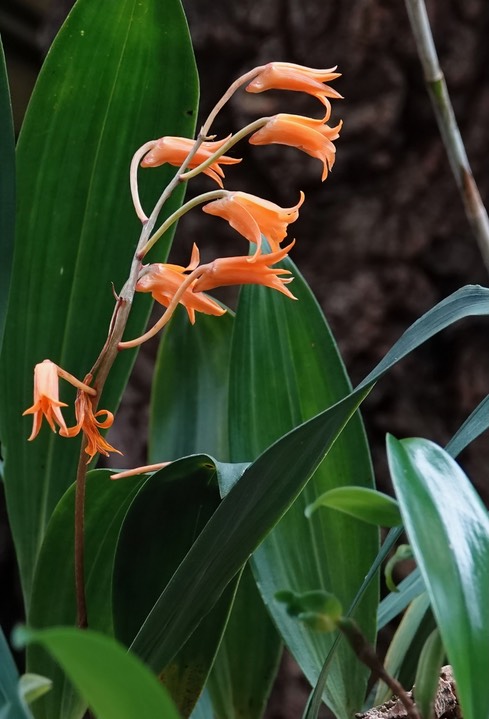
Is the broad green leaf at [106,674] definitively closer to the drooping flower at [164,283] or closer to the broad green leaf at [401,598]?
the drooping flower at [164,283]

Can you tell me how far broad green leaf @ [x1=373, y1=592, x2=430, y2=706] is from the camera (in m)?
0.61

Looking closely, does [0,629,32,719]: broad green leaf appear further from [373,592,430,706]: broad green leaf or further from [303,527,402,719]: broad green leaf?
[373,592,430,706]: broad green leaf

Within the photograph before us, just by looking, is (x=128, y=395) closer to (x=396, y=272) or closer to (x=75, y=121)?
(x=396, y=272)

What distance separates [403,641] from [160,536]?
0.22 metres

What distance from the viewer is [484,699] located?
32cm

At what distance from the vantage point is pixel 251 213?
1.52ft

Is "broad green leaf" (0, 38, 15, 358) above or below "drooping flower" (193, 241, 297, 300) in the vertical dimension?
above

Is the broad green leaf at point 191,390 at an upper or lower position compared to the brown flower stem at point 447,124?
lower

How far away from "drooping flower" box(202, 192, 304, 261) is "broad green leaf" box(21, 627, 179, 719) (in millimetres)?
261

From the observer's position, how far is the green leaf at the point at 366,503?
0.37 m

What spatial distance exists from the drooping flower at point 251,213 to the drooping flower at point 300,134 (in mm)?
35

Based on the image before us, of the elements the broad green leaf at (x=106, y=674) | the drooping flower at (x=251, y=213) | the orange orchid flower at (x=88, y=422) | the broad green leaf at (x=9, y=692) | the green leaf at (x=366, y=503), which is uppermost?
the drooping flower at (x=251, y=213)

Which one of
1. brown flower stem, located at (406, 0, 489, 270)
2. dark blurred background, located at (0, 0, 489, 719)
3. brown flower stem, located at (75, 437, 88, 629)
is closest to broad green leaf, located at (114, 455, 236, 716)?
brown flower stem, located at (75, 437, 88, 629)

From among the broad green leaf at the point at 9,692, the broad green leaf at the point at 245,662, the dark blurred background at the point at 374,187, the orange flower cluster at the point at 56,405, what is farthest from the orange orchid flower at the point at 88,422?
the dark blurred background at the point at 374,187
